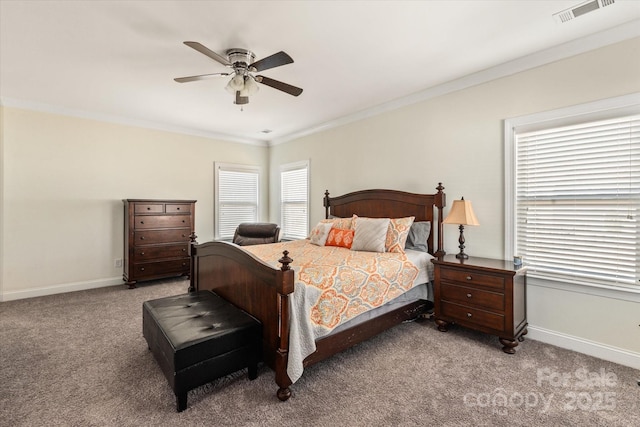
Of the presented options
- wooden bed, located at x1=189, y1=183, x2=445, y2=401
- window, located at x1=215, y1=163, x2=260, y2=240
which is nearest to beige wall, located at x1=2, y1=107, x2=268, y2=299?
window, located at x1=215, y1=163, x2=260, y2=240

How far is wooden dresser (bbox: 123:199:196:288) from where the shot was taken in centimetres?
443

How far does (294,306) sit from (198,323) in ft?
2.31

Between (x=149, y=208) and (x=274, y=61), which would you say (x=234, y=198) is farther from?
(x=274, y=61)

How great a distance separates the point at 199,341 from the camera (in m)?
1.85

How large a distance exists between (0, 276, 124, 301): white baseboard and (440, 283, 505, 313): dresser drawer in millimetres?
4802

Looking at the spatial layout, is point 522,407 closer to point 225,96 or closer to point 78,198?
point 225,96

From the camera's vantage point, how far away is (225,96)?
12.5 ft

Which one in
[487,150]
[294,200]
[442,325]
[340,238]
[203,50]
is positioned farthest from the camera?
[294,200]

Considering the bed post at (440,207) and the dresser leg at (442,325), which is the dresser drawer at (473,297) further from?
the bed post at (440,207)

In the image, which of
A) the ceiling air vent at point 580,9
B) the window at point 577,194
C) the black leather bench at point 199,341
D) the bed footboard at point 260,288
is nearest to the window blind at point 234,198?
the bed footboard at point 260,288

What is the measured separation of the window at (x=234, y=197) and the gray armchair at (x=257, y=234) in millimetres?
979

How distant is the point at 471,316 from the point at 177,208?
437 centimetres

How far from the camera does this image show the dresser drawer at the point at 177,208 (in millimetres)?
4730

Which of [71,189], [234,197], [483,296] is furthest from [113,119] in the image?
[483,296]
